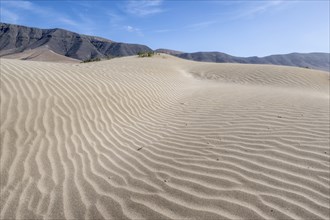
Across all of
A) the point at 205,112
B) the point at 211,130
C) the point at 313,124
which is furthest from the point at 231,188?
the point at 205,112

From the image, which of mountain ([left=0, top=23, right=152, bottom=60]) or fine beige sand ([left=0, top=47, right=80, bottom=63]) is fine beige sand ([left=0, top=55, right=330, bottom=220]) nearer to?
fine beige sand ([left=0, top=47, right=80, bottom=63])

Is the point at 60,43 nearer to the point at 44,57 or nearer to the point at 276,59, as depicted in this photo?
the point at 44,57

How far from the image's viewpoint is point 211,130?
5.42 metres

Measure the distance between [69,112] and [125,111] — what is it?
143cm

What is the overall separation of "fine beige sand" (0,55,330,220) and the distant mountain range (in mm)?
100792

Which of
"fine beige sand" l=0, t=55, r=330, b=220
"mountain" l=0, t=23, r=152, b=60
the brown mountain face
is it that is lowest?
"fine beige sand" l=0, t=55, r=330, b=220

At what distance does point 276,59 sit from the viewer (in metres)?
117

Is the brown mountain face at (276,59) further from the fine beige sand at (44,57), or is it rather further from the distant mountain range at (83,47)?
the fine beige sand at (44,57)

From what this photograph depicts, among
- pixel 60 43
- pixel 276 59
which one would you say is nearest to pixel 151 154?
pixel 276 59

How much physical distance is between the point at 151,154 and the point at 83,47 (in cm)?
11923

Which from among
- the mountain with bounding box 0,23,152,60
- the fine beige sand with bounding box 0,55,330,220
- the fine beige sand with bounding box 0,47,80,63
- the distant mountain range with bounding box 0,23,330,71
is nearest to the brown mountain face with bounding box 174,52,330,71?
the distant mountain range with bounding box 0,23,330,71

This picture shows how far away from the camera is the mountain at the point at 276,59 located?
105919mm

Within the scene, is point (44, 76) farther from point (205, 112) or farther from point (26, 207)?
point (26, 207)

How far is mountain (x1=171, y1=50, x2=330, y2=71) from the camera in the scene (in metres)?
Answer: 106
